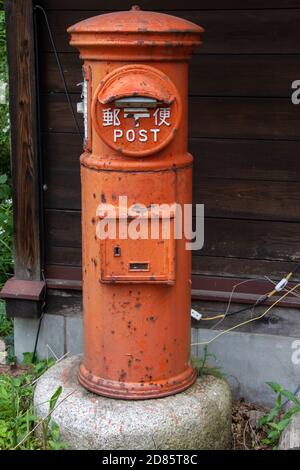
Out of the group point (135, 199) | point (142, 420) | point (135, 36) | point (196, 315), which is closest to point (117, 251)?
point (135, 199)

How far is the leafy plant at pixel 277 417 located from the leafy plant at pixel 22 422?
1.11 m

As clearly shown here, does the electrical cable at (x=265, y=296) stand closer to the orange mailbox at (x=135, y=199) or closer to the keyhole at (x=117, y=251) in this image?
the orange mailbox at (x=135, y=199)

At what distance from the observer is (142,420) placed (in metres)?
3.54

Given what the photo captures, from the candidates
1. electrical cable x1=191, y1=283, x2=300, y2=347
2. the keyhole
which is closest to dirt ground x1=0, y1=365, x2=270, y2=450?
electrical cable x1=191, y1=283, x2=300, y2=347

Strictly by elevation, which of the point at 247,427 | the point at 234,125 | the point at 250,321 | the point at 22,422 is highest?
the point at 234,125

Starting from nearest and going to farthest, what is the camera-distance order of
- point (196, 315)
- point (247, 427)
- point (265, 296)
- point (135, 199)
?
point (135, 199) < point (247, 427) < point (265, 296) < point (196, 315)

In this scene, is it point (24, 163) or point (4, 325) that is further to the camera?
point (4, 325)

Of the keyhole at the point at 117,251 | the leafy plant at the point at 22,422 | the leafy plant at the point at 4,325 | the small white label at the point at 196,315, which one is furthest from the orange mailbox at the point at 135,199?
the leafy plant at the point at 4,325

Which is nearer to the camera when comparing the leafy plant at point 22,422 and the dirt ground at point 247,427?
the leafy plant at point 22,422

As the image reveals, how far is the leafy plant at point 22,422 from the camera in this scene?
3691mm

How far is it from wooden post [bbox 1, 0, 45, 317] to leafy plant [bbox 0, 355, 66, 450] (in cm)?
63

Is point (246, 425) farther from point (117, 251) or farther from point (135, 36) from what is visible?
point (135, 36)

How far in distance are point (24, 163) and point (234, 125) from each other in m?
1.32

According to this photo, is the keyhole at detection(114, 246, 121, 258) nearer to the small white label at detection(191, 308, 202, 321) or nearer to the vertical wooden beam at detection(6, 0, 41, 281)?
the small white label at detection(191, 308, 202, 321)
